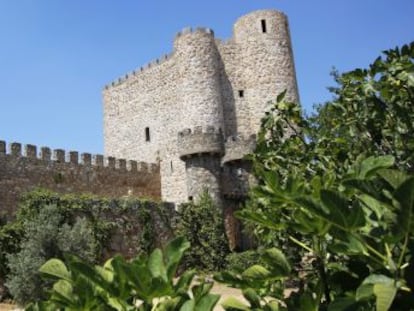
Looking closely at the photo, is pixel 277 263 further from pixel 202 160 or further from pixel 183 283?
pixel 202 160

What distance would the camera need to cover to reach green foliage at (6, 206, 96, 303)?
562 inches

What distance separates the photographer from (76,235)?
51.3ft

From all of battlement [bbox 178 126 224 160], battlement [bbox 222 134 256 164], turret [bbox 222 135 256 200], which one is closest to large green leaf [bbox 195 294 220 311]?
battlement [bbox 178 126 224 160]

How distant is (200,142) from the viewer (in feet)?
75.4

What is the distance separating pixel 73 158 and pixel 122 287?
22.4 m

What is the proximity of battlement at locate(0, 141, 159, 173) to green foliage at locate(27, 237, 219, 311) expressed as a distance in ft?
67.1

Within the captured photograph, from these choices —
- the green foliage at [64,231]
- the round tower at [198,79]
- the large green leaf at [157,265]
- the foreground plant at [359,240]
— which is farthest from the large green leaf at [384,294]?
the round tower at [198,79]

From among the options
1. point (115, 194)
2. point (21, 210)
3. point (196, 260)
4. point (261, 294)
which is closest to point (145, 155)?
point (115, 194)

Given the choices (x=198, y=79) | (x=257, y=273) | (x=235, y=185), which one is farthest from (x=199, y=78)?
(x=257, y=273)

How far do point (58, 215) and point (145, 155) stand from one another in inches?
503

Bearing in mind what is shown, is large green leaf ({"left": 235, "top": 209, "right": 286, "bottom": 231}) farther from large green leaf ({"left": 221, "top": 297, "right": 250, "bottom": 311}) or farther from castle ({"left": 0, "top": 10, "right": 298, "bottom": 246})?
castle ({"left": 0, "top": 10, "right": 298, "bottom": 246})

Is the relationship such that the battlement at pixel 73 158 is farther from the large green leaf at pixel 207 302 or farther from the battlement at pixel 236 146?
the large green leaf at pixel 207 302

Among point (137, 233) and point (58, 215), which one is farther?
point (137, 233)

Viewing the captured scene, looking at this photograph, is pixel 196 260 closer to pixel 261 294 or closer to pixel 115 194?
pixel 115 194
